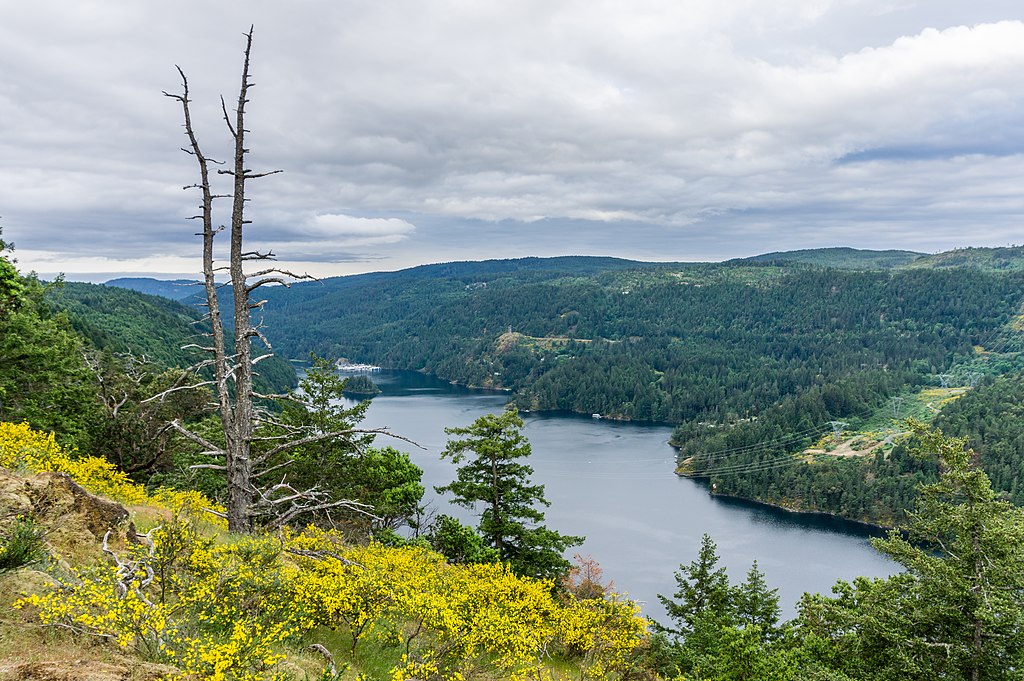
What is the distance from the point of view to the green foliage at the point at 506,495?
30328 mm

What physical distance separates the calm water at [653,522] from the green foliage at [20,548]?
5528 cm

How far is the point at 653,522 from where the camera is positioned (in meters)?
85.1

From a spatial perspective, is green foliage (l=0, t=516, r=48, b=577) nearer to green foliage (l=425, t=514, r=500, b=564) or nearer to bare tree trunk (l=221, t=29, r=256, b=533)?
bare tree trunk (l=221, t=29, r=256, b=533)

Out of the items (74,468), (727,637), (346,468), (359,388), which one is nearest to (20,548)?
(74,468)

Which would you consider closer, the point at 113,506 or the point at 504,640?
the point at 113,506

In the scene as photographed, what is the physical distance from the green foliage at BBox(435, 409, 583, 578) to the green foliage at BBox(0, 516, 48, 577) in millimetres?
22567

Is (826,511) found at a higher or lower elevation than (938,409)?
lower

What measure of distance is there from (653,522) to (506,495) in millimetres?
60680

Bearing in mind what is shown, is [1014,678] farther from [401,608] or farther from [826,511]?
[826,511]

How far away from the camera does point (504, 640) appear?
38.7 feet

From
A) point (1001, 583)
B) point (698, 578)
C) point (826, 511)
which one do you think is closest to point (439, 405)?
point (826, 511)

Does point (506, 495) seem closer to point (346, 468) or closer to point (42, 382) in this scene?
point (346, 468)

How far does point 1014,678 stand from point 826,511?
319ft

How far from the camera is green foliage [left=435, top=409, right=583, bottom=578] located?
99.5 ft
